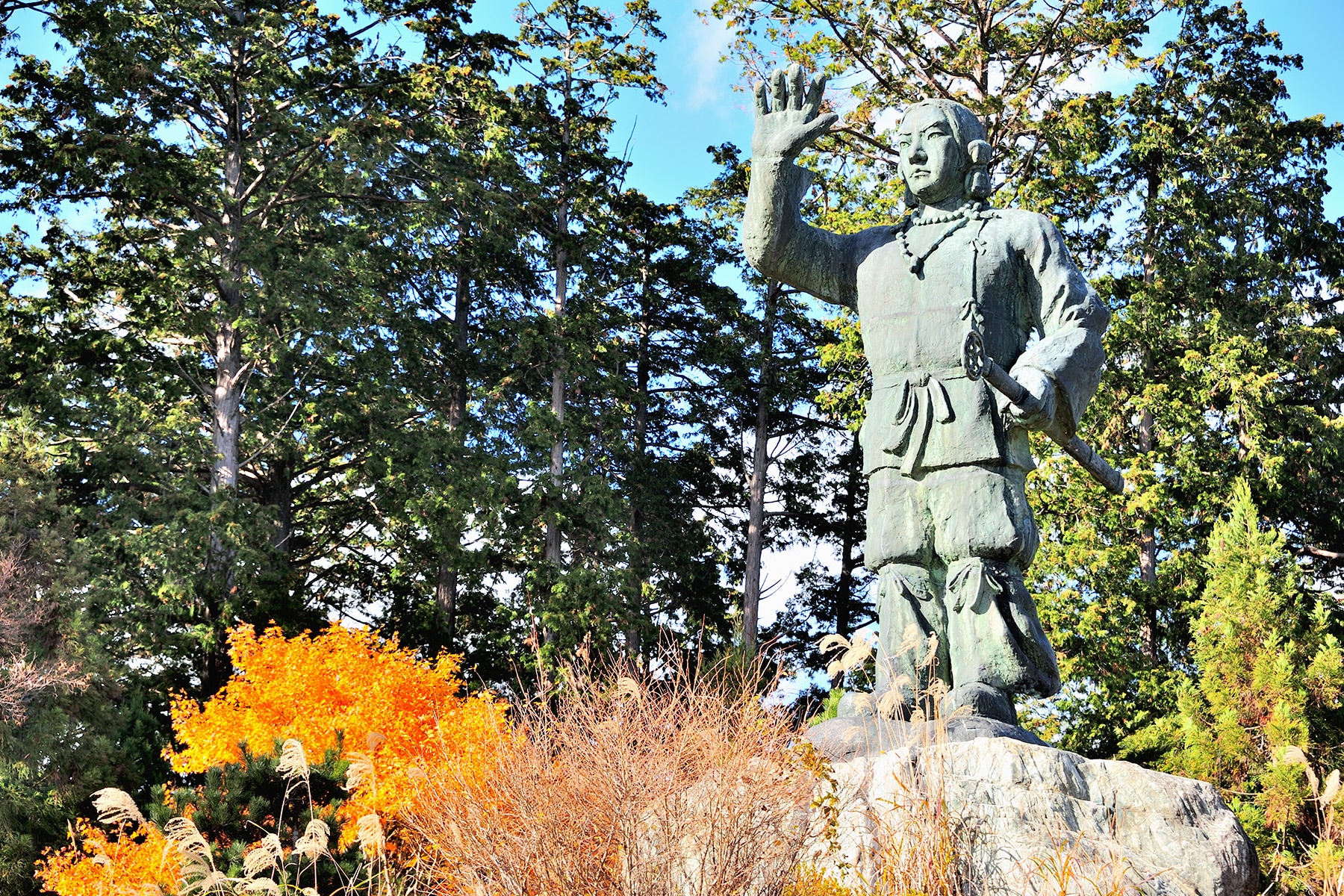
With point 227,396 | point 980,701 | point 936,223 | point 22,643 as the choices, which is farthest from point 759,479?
point 980,701

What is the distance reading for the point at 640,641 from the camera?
19.0 meters

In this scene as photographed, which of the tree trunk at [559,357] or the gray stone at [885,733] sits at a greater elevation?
the tree trunk at [559,357]

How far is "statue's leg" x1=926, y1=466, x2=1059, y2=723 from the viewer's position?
4.85 metres

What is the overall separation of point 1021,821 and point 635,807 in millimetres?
1122

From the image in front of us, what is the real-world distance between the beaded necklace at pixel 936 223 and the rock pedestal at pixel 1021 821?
1914 mm

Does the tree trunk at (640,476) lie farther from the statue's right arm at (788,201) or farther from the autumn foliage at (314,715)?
the statue's right arm at (788,201)

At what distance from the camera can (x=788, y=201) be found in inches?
210

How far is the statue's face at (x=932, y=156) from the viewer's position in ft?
17.6

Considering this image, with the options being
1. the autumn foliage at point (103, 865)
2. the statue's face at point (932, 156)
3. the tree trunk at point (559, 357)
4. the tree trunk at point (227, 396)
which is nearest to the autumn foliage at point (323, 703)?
the autumn foliage at point (103, 865)

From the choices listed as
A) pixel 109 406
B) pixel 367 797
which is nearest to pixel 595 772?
pixel 367 797

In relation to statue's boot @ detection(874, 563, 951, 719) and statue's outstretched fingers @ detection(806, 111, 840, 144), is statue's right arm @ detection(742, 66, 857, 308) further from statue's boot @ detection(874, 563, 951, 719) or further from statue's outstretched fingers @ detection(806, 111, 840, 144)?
statue's boot @ detection(874, 563, 951, 719)

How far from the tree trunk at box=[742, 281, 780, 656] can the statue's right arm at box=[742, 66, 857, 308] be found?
15.8 metres

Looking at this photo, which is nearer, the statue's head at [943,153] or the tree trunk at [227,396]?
the statue's head at [943,153]

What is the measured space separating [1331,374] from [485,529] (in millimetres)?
11897
